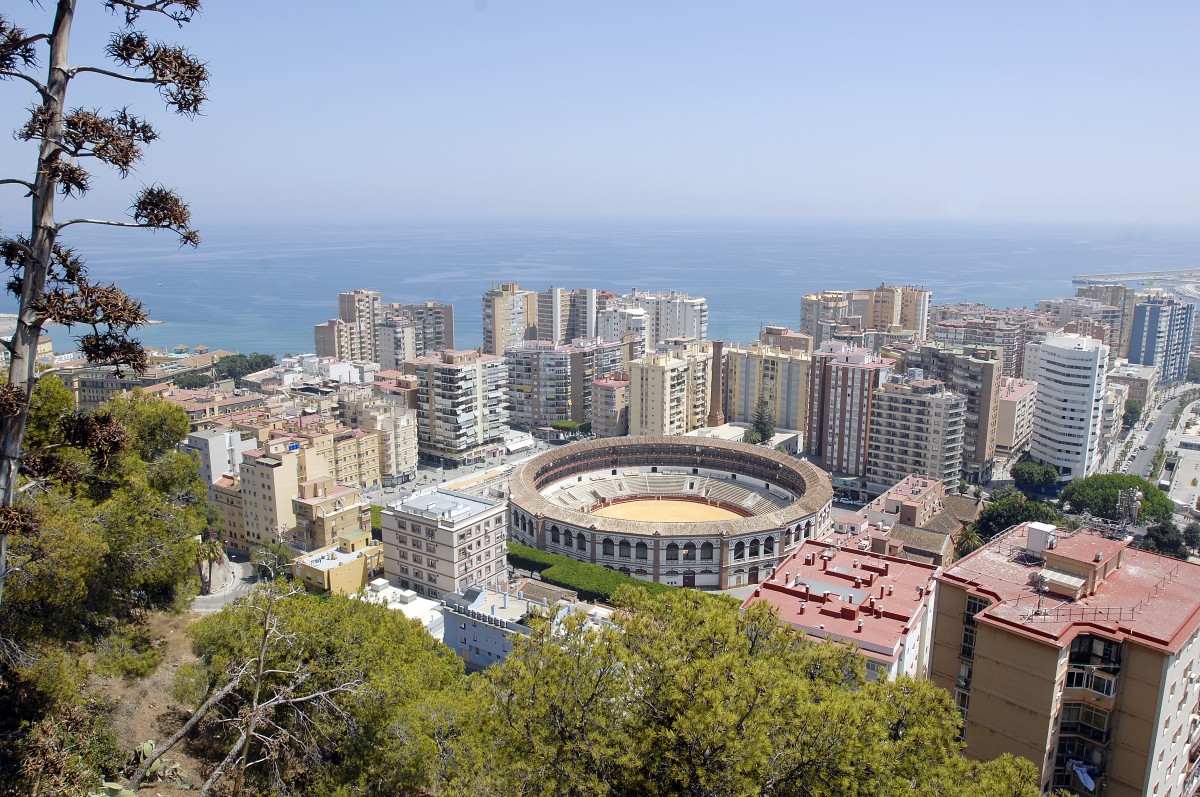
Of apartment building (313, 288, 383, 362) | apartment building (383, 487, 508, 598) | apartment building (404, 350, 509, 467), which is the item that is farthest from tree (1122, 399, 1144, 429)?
apartment building (313, 288, 383, 362)

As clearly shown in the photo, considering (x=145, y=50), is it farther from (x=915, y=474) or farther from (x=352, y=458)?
(x=915, y=474)

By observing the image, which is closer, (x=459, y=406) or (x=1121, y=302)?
(x=459, y=406)

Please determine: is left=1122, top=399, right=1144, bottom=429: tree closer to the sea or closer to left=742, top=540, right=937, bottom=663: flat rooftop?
left=742, top=540, right=937, bottom=663: flat rooftop

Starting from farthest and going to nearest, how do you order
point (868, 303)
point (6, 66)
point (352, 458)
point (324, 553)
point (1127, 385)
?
point (868, 303) → point (1127, 385) → point (352, 458) → point (324, 553) → point (6, 66)

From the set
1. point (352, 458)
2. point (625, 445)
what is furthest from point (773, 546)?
point (352, 458)

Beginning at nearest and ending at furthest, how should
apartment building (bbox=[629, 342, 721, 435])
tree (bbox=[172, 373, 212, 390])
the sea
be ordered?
apartment building (bbox=[629, 342, 721, 435]), tree (bbox=[172, 373, 212, 390]), the sea

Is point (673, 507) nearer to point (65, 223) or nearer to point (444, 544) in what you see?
point (444, 544)

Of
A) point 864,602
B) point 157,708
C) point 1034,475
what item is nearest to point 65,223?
point 157,708
